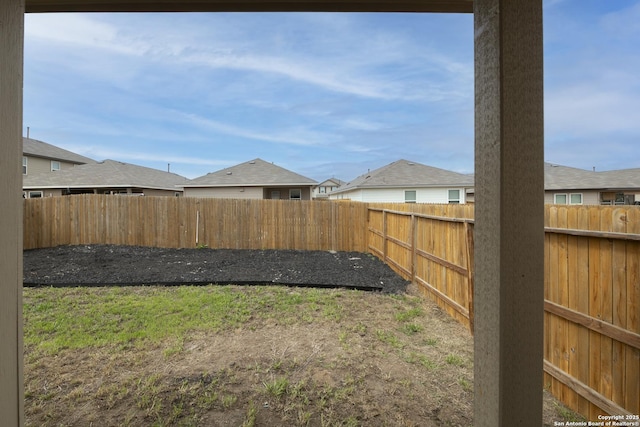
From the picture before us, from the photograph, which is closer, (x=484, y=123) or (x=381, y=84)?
(x=484, y=123)

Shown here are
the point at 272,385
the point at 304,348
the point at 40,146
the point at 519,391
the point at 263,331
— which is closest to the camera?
the point at 519,391

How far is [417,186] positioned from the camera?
2128cm

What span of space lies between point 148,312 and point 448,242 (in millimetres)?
5133

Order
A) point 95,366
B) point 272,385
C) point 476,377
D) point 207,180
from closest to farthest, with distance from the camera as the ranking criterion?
point 476,377
point 272,385
point 95,366
point 207,180

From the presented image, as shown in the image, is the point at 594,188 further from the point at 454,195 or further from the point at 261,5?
the point at 261,5

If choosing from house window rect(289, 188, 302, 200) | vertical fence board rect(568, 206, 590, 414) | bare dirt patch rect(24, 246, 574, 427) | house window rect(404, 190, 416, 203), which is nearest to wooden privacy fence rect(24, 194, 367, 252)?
bare dirt patch rect(24, 246, 574, 427)

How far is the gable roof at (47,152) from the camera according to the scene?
2190 centimetres

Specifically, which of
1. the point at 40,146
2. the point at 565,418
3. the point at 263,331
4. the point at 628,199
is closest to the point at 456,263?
the point at 565,418

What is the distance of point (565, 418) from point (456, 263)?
8.29 ft

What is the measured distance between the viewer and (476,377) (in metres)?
0.98

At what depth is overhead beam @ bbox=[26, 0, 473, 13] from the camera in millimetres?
1317

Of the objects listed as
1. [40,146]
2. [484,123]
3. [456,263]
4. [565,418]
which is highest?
[40,146]

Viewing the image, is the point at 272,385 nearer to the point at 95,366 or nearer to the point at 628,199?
the point at 95,366

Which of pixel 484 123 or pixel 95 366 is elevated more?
pixel 484 123
